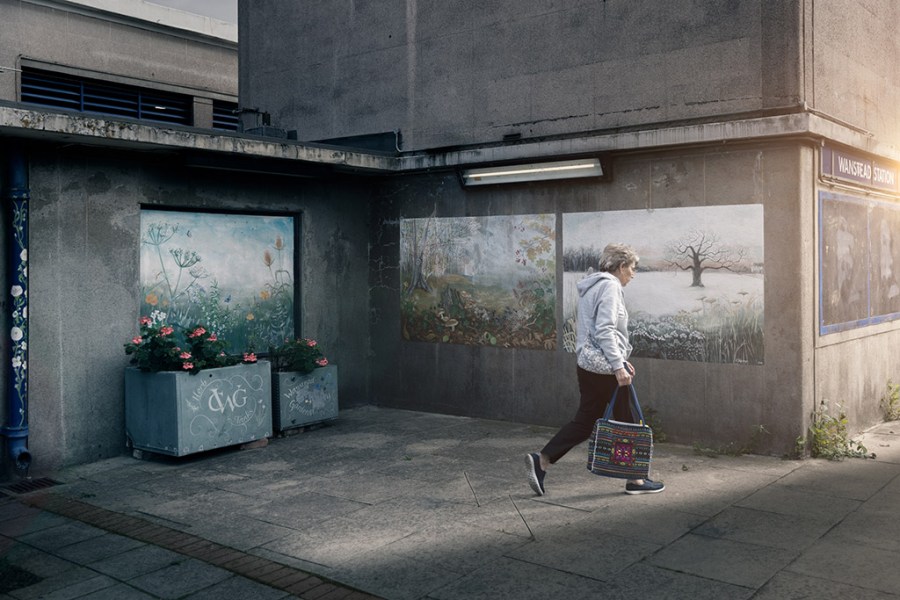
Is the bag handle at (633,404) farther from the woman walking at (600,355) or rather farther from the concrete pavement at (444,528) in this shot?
the concrete pavement at (444,528)

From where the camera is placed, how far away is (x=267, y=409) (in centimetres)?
898

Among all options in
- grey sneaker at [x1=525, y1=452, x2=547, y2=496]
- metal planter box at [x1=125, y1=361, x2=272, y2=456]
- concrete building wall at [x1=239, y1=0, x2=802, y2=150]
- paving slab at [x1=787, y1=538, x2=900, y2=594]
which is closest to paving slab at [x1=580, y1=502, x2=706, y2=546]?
grey sneaker at [x1=525, y1=452, x2=547, y2=496]

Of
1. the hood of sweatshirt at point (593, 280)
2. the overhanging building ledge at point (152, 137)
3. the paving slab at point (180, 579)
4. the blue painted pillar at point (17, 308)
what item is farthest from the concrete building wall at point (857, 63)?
the blue painted pillar at point (17, 308)

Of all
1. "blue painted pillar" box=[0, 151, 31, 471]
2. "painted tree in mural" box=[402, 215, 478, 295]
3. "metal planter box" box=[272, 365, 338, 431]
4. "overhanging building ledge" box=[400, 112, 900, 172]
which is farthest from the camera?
"painted tree in mural" box=[402, 215, 478, 295]

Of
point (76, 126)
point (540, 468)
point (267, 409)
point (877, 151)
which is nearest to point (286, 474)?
point (267, 409)

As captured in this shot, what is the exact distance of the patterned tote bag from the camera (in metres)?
6.52

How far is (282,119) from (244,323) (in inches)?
157

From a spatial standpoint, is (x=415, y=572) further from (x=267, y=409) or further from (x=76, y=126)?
(x=76, y=126)

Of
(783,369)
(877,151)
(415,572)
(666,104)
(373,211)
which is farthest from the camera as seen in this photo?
(373,211)

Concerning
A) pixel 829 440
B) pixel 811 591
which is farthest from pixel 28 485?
pixel 829 440

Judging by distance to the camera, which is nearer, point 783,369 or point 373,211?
point 783,369

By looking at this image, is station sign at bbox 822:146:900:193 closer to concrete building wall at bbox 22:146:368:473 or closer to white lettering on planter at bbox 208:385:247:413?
white lettering on planter at bbox 208:385:247:413

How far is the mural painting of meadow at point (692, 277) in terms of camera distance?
329 inches

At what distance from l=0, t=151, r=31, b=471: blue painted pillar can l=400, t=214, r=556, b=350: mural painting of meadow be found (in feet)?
15.7
